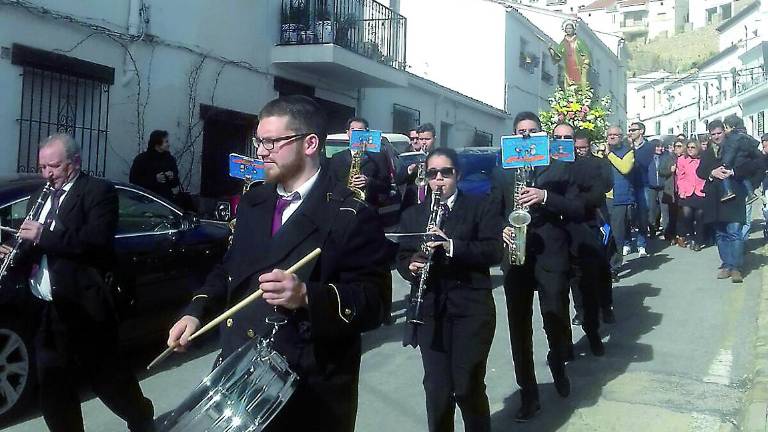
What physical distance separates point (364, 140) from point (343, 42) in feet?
Answer: 27.0

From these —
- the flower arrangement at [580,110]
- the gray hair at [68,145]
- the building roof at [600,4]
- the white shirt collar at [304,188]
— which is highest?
the building roof at [600,4]

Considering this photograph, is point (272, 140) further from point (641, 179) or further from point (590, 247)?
point (641, 179)

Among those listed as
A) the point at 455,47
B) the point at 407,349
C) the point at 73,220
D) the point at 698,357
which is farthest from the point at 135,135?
the point at 455,47

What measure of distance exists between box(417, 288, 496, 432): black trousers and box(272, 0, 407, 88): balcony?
10426 mm

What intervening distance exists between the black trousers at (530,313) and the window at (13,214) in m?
3.41

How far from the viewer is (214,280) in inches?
123

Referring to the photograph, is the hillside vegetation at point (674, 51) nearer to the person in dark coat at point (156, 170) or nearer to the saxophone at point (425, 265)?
the person in dark coat at point (156, 170)

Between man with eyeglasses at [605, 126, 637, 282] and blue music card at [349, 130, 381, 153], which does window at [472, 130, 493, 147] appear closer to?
man with eyeglasses at [605, 126, 637, 282]

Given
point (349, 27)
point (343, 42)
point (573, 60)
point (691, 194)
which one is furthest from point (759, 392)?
point (349, 27)

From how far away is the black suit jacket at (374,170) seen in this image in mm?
7824

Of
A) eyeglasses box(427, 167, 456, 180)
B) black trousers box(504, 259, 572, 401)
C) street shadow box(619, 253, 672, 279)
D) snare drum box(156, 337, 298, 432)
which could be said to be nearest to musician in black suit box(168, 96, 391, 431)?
snare drum box(156, 337, 298, 432)

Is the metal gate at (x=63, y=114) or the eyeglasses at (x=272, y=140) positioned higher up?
the metal gate at (x=63, y=114)

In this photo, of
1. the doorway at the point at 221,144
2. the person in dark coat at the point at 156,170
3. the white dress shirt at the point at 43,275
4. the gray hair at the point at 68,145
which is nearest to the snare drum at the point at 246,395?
the white dress shirt at the point at 43,275

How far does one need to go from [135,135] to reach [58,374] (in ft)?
25.0
